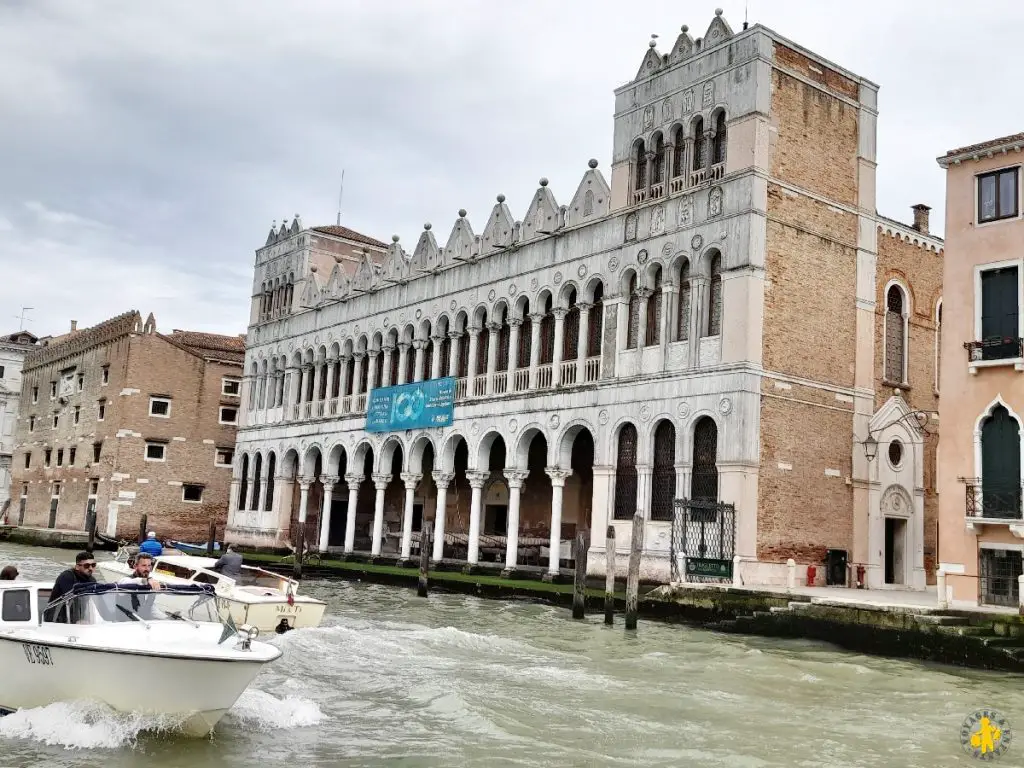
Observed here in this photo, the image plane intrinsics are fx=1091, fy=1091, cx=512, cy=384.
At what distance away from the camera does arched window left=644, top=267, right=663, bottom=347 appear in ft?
81.0

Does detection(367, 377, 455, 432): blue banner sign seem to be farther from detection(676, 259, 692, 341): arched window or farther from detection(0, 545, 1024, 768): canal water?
detection(0, 545, 1024, 768): canal water

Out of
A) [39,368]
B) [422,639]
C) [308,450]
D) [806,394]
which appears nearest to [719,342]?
[806,394]

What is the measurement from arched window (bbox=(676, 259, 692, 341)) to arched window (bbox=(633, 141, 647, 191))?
9.19 ft

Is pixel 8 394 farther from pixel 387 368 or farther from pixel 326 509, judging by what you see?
pixel 387 368

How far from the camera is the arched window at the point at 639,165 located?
25.9 meters

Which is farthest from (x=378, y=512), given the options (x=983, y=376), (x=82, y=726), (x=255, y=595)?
(x=82, y=726)

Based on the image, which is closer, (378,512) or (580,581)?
(580,581)

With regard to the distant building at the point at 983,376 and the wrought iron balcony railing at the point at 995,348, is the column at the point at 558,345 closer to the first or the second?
the distant building at the point at 983,376

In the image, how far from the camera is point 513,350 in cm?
2850

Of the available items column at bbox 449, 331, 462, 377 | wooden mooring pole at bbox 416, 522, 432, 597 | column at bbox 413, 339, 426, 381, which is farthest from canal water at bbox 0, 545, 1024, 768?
column at bbox 413, 339, 426, 381

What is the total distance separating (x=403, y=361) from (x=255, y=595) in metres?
16.8

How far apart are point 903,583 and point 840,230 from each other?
8032 millimetres

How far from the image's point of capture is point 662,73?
84.2ft

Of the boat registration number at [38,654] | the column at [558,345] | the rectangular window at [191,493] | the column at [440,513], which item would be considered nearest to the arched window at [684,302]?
the column at [558,345]
